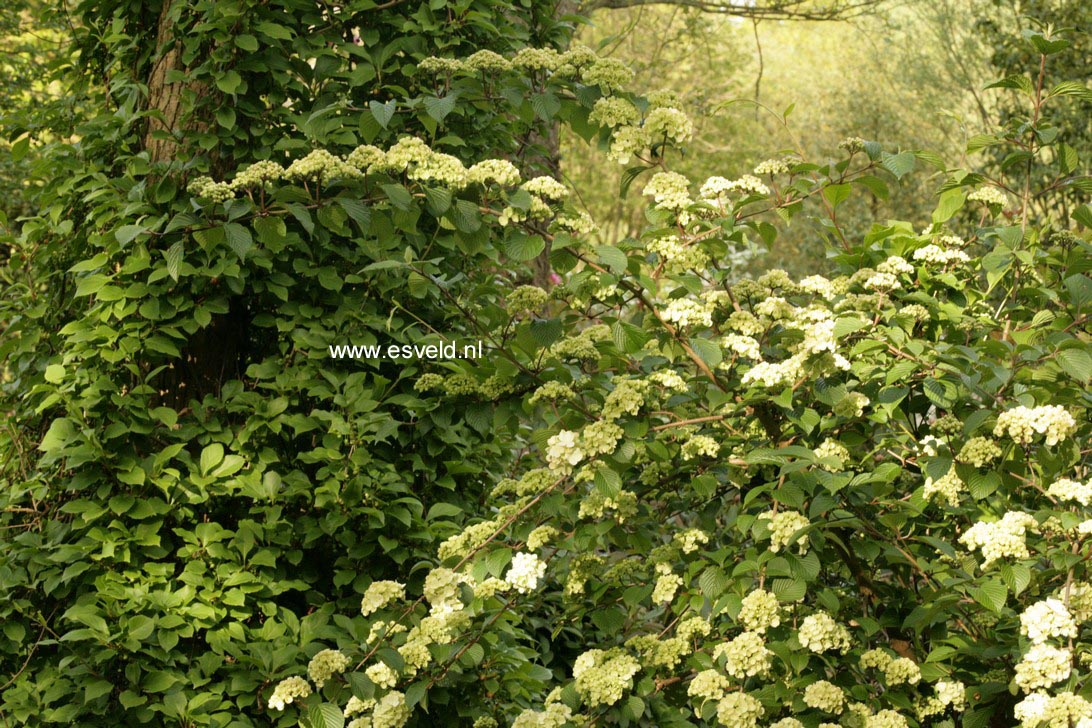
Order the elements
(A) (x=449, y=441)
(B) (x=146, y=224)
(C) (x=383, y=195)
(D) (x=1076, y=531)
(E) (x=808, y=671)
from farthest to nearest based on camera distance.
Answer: (A) (x=449, y=441)
(B) (x=146, y=224)
(C) (x=383, y=195)
(E) (x=808, y=671)
(D) (x=1076, y=531)

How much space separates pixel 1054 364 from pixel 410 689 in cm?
144

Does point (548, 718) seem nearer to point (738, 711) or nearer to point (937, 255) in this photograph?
point (738, 711)

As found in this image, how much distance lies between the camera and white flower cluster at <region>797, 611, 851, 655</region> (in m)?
1.84

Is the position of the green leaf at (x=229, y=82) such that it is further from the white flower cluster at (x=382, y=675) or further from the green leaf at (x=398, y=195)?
the white flower cluster at (x=382, y=675)

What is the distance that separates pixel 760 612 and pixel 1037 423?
563 millimetres

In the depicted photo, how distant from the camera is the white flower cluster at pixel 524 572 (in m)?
1.99

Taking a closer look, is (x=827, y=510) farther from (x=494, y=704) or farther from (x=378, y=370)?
(x=378, y=370)

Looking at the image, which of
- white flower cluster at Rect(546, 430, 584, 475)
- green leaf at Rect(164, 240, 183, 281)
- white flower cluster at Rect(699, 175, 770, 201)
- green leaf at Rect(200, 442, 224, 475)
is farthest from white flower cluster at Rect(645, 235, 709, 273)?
green leaf at Rect(200, 442, 224, 475)

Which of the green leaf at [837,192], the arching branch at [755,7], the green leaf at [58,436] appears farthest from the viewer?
the arching branch at [755,7]

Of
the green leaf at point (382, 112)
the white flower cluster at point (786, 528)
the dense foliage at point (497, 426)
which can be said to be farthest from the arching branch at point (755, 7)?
the white flower cluster at point (786, 528)

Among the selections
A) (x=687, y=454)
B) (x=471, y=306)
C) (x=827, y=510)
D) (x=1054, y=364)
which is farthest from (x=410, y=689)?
(x=1054, y=364)

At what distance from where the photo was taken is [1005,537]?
174 cm

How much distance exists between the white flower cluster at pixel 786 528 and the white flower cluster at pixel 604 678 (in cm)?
36

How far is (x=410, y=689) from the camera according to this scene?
2104 millimetres
